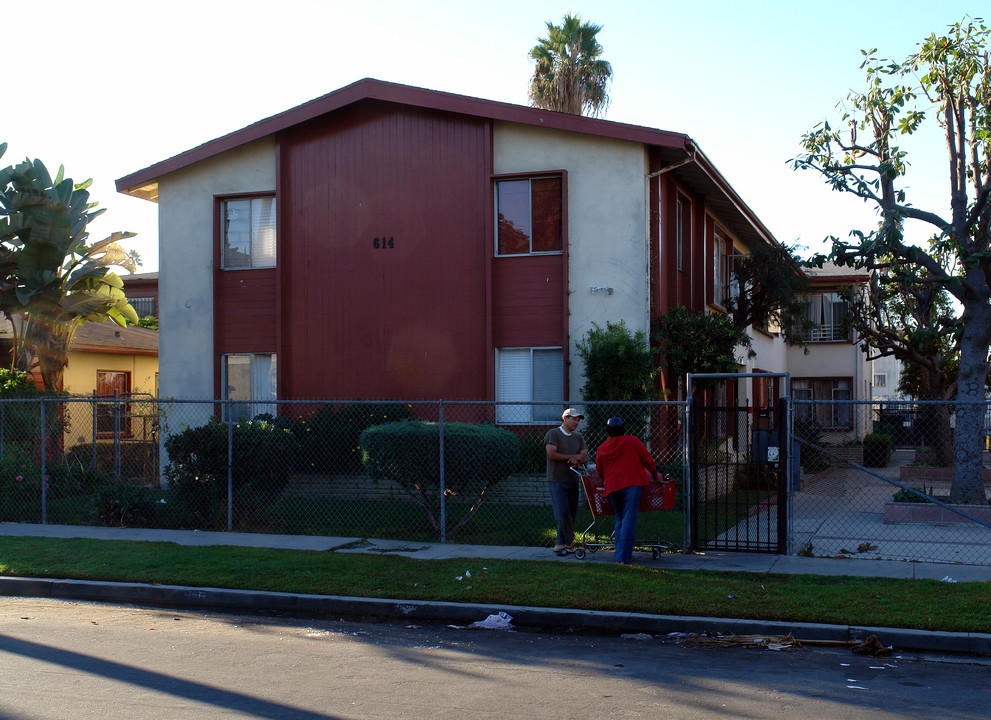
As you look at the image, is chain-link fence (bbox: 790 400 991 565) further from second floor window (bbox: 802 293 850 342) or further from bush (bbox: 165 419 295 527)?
second floor window (bbox: 802 293 850 342)

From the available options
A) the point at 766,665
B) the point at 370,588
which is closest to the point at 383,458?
the point at 370,588

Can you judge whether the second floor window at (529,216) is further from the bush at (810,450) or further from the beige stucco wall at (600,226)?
the bush at (810,450)

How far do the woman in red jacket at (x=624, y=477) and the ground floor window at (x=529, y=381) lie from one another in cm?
583

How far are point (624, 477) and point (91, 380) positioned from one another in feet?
61.2

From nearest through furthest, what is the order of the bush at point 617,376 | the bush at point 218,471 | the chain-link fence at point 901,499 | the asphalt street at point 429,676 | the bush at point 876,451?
the asphalt street at point 429,676 → the chain-link fence at point 901,499 → the bush at point 218,471 → the bush at point 617,376 → the bush at point 876,451

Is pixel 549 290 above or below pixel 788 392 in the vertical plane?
above

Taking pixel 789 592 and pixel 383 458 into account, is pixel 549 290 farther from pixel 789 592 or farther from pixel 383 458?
pixel 789 592

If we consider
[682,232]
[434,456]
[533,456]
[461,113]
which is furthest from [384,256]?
[434,456]

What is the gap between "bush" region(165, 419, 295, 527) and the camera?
522 inches

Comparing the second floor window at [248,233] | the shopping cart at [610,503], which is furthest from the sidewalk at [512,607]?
the second floor window at [248,233]

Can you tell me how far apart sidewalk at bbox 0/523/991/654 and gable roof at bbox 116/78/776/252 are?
7.54 metres

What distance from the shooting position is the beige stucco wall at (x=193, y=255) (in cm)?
1808

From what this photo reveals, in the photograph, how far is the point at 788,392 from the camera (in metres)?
10.9

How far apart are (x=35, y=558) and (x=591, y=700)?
7.62 meters
